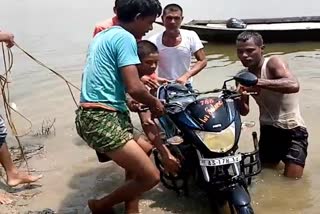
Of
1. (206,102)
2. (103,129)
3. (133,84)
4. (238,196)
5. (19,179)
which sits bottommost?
(19,179)

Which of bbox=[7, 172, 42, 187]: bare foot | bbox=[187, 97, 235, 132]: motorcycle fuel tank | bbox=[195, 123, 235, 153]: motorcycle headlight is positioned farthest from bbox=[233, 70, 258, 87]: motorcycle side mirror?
bbox=[7, 172, 42, 187]: bare foot

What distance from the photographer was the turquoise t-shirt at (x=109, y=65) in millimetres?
3777

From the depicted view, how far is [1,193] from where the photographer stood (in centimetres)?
518

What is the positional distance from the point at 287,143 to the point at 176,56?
1.55 meters

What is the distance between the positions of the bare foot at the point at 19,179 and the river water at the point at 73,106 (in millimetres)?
170

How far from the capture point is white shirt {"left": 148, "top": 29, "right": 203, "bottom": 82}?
235 inches

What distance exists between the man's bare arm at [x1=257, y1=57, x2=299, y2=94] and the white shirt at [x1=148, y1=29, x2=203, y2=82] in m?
1.20

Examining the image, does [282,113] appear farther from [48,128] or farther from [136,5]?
[48,128]

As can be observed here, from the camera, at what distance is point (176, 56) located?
19.6 feet

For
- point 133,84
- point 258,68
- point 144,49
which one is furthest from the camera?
point 258,68

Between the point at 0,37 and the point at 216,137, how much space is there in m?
2.09

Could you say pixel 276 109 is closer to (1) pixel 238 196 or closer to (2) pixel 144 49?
(1) pixel 238 196

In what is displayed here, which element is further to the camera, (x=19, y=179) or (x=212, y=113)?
(x=19, y=179)

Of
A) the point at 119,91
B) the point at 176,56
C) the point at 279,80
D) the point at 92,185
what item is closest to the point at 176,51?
the point at 176,56
